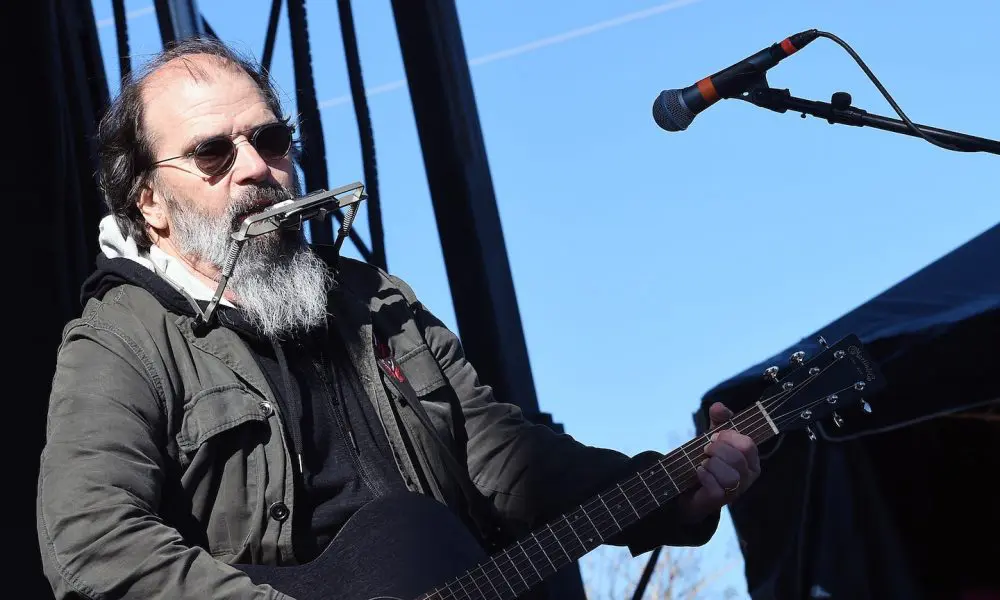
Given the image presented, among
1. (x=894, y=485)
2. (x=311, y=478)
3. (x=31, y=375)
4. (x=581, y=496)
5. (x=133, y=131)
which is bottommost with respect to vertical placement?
(x=894, y=485)

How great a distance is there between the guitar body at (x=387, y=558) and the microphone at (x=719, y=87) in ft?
3.41

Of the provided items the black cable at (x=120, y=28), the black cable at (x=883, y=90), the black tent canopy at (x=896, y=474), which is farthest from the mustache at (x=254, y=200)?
the black cable at (x=120, y=28)

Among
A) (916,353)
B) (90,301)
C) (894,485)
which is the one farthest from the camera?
(894,485)

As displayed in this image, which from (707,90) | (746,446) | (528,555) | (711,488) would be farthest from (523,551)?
(707,90)

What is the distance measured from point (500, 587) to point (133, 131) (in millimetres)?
1468

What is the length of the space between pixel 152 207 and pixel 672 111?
4.31 ft

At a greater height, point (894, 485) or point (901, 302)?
point (901, 302)

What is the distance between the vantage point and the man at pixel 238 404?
2.20 meters

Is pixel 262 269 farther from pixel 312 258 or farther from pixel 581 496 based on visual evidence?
pixel 581 496

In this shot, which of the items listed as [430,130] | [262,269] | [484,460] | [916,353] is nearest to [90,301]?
[262,269]

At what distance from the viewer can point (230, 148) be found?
2.76m

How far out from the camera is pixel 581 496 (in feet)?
8.70

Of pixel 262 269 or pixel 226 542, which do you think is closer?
pixel 226 542

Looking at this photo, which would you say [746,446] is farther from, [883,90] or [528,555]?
[883,90]
